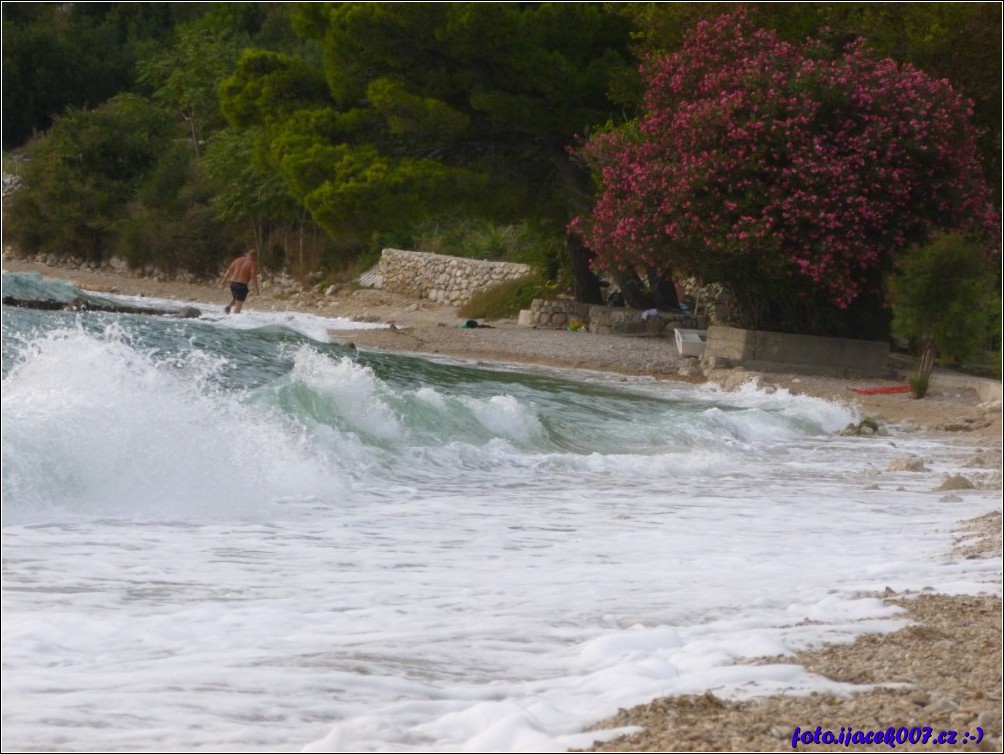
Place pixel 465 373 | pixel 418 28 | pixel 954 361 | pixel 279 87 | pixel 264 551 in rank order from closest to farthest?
pixel 264 551 → pixel 465 373 → pixel 954 361 → pixel 418 28 → pixel 279 87

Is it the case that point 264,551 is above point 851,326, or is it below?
below

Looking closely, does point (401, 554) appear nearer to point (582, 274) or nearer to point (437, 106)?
point (437, 106)

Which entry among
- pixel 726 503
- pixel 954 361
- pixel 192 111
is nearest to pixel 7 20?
pixel 192 111

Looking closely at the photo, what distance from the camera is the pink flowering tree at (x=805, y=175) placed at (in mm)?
18406

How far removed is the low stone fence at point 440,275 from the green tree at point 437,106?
6318 mm

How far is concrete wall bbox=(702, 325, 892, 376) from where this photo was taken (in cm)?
1997

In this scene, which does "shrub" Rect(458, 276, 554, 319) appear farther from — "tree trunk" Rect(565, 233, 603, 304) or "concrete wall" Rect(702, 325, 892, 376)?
"concrete wall" Rect(702, 325, 892, 376)

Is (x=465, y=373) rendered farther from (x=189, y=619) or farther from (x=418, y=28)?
(x=189, y=619)

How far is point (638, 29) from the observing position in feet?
81.8

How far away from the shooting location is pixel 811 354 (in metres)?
20.0

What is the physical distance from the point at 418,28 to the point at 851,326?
965cm

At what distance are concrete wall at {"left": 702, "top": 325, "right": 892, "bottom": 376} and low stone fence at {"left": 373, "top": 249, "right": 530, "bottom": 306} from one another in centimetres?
1212

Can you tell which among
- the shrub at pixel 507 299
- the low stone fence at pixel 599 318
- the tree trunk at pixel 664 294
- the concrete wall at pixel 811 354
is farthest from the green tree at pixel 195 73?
the concrete wall at pixel 811 354

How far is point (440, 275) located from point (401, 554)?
26.7m
